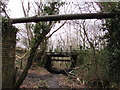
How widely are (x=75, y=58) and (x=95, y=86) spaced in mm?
5290

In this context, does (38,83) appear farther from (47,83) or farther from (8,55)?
(8,55)

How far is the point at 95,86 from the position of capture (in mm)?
5664

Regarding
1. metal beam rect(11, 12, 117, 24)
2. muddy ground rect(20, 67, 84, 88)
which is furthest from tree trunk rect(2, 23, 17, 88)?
muddy ground rect(20, 67, 84, 88)

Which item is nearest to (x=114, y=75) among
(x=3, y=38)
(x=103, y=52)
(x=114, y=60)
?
(x=114, y=60)

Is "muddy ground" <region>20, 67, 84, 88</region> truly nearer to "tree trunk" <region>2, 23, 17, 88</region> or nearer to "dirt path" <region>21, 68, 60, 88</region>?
"dirt path" <region>21, 68, 60, 88</region>

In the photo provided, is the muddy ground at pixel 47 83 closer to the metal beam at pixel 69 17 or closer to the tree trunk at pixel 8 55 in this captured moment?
the tree trunk at pixel 8 55

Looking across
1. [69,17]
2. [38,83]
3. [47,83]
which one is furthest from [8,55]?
[47,83]

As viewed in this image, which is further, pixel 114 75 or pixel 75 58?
pixel 75 58

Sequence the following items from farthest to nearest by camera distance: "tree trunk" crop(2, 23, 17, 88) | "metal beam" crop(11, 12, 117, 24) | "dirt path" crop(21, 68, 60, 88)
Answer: "dirt path" crop(21, 68, 60, 88) < "tree trunk" crop(2, 23, 17, 88) < "metal beam" crop(11, 12, 117, 24)

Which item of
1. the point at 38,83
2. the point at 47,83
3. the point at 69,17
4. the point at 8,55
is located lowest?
the point at 47,83

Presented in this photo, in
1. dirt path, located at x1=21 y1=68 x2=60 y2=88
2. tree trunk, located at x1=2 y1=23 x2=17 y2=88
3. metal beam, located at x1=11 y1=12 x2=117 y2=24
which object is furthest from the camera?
dirt path, located at x1=21 y1=68 x2=60 y2=88

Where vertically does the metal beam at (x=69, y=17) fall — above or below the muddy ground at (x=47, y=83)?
above

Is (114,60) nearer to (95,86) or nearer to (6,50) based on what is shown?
(95,86)

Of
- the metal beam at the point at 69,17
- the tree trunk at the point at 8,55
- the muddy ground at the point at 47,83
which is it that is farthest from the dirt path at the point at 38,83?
the metal beam at the point at 69,17
